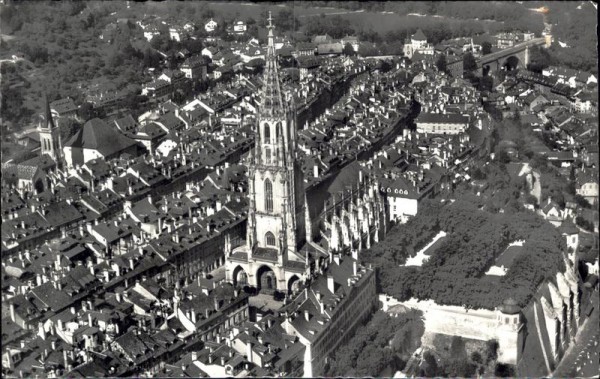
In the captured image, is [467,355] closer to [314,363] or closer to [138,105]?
[314,363]

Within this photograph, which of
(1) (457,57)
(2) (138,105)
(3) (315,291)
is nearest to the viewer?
(3) (315,291)

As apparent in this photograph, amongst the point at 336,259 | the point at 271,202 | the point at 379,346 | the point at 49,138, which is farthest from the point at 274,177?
the point at 49,138

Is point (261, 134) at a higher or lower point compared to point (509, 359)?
higher

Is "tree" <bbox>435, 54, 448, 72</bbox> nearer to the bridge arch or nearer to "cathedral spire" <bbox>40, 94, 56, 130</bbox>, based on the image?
the bridge arch

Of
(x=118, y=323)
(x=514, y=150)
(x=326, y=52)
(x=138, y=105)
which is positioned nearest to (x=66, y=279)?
(x=118, y=323)

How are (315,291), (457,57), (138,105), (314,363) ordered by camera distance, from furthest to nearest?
1. (457,57)
2. (138,105)
3. (315,291)
4. (314,363)

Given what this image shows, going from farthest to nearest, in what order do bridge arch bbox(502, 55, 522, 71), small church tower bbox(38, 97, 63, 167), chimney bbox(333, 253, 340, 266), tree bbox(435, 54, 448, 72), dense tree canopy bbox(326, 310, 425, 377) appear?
tree bbox(435, 54, 448, 72), bridge arch bbox(502, 55, 522, 71), small church tower bbox(38, 97, 63, 167), chimney bbox(333, 253, 340, 266), dense tree canopy bbox(326, 310, 425, 377)

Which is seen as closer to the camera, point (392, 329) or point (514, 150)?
point (392, 329)

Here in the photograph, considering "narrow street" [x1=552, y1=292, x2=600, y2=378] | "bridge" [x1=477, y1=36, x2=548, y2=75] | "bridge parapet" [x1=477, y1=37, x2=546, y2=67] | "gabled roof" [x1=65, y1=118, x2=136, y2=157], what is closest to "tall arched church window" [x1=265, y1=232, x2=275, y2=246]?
"narrow street" [x1=552, y1=292, x2=600, y2=378]
